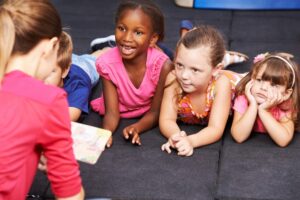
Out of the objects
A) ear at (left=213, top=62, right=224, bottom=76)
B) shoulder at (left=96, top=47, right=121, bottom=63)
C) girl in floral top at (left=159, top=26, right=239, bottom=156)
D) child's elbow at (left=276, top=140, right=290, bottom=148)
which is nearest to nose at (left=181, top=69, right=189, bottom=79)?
girl in floral top at (left=159, top=26, right=239, bottom=156)

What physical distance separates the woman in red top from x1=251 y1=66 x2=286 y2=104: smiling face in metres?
1.03

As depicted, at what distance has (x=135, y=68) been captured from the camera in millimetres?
2393

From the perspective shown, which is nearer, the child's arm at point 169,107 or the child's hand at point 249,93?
the child's hand at point 249,93

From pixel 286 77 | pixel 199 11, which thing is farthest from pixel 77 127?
pixel 199 11

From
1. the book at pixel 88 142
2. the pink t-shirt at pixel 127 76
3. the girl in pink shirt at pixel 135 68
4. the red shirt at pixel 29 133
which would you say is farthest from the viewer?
the pink t-shirt at pixel 127 76

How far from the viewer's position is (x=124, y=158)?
7.22 feet

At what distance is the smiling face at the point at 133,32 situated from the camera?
2.25 metres

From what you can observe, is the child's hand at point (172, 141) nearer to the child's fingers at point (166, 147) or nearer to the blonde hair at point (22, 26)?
the child's fingers at point (166, 147)

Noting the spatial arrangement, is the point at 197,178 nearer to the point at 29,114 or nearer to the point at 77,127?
the point at 77,127

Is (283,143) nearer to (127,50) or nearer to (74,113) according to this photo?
(127,50)

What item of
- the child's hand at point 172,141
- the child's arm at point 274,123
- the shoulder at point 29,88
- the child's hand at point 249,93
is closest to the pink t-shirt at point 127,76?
the child's hand at point 172,141

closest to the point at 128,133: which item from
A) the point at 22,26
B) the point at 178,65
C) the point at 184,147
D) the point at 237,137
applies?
the point at 184,147

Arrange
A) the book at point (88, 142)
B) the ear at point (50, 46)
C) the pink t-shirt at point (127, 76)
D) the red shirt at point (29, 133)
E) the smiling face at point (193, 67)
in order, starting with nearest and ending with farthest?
the red shirt at point (29, 133)
the ear at point (50, 46)
the book at point (88, 142)
the smiling face at point (193, 67)
the pink t-shirt at point (127, 76)

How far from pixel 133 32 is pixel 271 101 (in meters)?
0.64
